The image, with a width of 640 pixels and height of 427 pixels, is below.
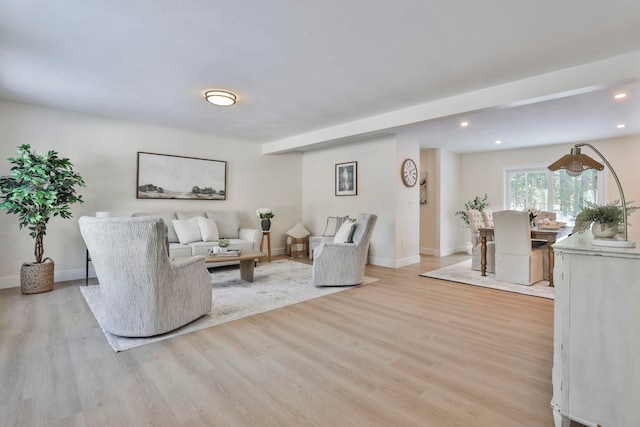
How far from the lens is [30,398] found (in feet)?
5.50

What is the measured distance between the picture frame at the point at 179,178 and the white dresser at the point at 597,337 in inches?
215

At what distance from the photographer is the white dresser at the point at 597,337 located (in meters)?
1.31

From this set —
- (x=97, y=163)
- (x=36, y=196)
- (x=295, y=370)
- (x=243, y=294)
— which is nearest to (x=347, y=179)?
Result: (x=243, y=294)

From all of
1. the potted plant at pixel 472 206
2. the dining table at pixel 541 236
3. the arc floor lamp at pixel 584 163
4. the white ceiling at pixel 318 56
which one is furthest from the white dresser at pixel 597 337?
the potted plant at pixel 472 206

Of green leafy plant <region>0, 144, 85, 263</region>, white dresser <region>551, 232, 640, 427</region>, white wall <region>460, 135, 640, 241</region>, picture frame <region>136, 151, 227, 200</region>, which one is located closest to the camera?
white dresser <region>551, 232, 640, 427</region>

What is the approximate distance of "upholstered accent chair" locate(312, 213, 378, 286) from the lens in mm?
3982

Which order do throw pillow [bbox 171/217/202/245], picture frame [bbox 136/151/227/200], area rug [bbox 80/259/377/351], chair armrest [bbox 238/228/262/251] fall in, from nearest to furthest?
area rug [bbox 80/259/377/351], throw pillow [bbox 171/217/202/245], picture frame [bbox 136/151/227/200], chair armrest [bbox 238/228/262/251]

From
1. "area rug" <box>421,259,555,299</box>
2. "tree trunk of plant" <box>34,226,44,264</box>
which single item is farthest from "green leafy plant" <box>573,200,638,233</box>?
"tree trunk of plant" <box>34,226,44,264</box>

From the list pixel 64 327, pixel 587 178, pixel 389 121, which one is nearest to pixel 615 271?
pixel 389 121

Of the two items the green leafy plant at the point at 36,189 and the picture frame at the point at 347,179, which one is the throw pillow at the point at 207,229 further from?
the picture frame at the point at 347,179

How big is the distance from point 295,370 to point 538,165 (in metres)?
7.08

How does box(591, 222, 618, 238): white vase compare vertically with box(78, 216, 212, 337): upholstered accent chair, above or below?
above

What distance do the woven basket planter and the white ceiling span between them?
2154mm

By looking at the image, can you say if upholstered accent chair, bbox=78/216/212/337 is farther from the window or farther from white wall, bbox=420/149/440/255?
the window
